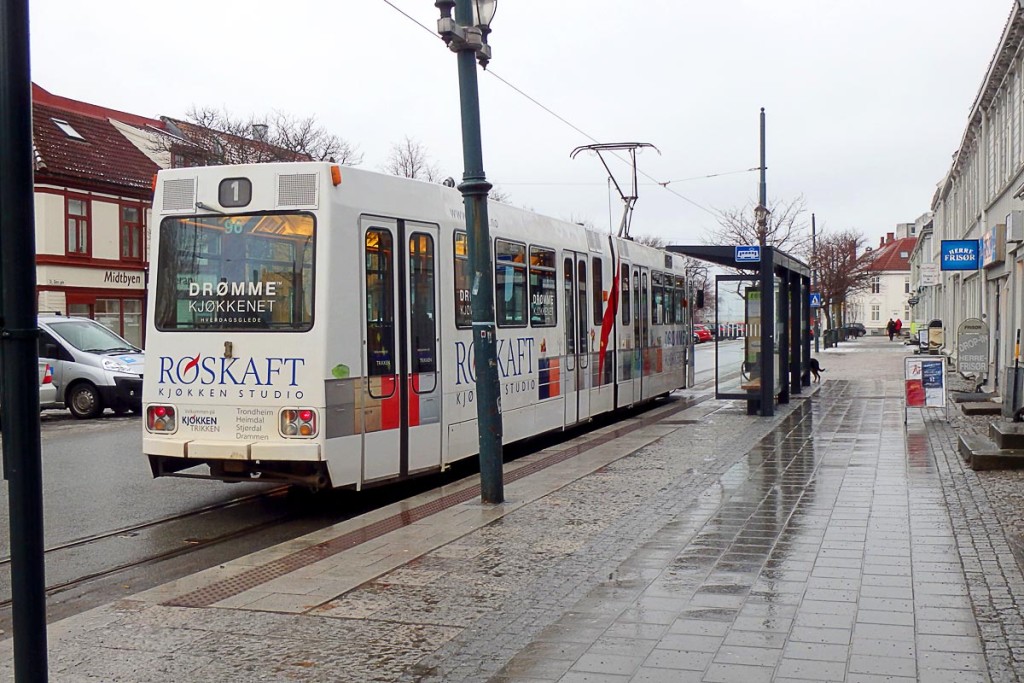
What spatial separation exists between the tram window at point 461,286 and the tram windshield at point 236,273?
7.38 ft

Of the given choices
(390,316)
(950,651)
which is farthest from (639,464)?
(950,651)

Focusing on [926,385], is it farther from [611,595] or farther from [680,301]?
[611,595]

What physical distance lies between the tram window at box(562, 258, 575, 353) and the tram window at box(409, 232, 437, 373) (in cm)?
443

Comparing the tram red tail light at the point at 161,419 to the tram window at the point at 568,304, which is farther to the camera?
the tram window at the point at 568,304

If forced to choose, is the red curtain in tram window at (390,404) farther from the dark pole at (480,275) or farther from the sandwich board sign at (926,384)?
the sandwich board sign at (926,384)

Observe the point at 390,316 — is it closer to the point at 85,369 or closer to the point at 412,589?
the point at 412,589

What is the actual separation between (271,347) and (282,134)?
3568 cm

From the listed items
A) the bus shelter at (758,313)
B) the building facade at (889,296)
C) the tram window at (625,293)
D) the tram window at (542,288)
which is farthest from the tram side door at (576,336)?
the building facade at (889,296)

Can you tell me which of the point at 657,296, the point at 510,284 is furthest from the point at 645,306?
the point at 510,284

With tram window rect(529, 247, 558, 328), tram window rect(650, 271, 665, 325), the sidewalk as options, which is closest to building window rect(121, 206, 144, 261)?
tram window rect(650, 271, 665, 325)

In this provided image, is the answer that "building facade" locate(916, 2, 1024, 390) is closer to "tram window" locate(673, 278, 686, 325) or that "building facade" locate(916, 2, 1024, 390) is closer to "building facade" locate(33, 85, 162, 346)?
"tram window" locate(673, 278, 686, 325)

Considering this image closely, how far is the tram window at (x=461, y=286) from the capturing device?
1114cm

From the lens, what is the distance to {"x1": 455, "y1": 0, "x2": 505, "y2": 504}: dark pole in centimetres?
934

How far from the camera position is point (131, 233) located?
40750mm
